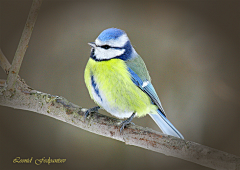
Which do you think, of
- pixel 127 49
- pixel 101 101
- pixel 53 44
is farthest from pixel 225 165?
pixel 53 44

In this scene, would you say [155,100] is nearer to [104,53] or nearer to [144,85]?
[144,85]

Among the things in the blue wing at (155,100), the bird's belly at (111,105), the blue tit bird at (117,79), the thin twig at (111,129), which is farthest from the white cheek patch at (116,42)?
the thin twig at (111,129)

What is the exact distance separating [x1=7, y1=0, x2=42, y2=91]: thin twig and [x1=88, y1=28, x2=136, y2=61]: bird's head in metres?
0.33

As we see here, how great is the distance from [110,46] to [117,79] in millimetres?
192

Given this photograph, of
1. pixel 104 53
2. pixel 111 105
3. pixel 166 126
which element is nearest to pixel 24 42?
pixel 104 53

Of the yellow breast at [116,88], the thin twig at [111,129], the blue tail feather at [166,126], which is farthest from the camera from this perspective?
the blue tail feather at [166,126]

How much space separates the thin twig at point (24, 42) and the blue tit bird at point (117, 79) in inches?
13.0

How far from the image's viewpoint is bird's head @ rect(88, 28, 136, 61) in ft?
4.12

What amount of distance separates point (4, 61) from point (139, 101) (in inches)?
28.9

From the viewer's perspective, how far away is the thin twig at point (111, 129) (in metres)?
1.02

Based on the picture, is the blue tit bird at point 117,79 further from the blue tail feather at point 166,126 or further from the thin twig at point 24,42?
the thin twig at point 24,42

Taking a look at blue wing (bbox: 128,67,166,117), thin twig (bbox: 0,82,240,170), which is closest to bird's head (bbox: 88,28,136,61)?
blue wing (bbox: 128,67,166,117)

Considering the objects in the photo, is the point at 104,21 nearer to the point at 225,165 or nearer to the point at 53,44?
the point at 53,44

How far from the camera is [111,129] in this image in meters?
1.22
